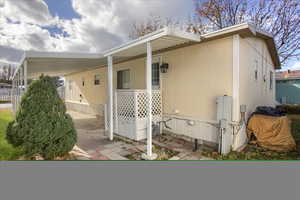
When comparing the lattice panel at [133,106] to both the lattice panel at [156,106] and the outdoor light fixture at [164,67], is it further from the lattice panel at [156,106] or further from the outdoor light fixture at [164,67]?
the outdoor light fixture at [164,67]

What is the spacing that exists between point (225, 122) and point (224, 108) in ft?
1.13

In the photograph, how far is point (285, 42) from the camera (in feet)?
31.7

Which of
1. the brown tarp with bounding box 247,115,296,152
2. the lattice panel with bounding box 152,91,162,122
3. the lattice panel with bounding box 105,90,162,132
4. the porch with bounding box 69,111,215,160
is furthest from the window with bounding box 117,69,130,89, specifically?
the brown tarp with bounding box 247,115,296,152

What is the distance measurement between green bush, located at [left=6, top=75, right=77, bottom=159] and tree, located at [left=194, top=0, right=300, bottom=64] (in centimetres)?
1059

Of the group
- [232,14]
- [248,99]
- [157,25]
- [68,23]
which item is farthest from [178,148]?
[157,25]

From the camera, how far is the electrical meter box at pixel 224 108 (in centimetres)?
397

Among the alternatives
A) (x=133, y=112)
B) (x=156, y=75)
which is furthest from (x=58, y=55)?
(x=156, y=75)

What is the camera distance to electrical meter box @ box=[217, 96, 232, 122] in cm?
397

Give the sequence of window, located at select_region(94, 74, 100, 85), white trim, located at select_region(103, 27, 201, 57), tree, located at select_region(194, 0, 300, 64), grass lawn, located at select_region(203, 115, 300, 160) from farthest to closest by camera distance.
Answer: window, located at select_region(94, 74, 100, 85)
tree, located at select_region(194, 0, 300, 64)
grass lawn, located at select_region(203, 115, 300, 160)
white trim, located at select_region(103, 27, 201, 57)

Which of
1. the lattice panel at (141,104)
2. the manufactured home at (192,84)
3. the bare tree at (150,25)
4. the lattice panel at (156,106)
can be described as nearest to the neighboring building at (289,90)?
the manufactured home at (192,84)

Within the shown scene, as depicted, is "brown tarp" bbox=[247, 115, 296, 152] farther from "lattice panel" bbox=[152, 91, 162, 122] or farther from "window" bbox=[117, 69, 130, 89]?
"window" bbox=[117, 69, 130, 89]

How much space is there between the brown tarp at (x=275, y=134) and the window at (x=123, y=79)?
5.30m

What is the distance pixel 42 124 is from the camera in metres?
3.05

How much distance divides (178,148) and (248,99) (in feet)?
8.14
